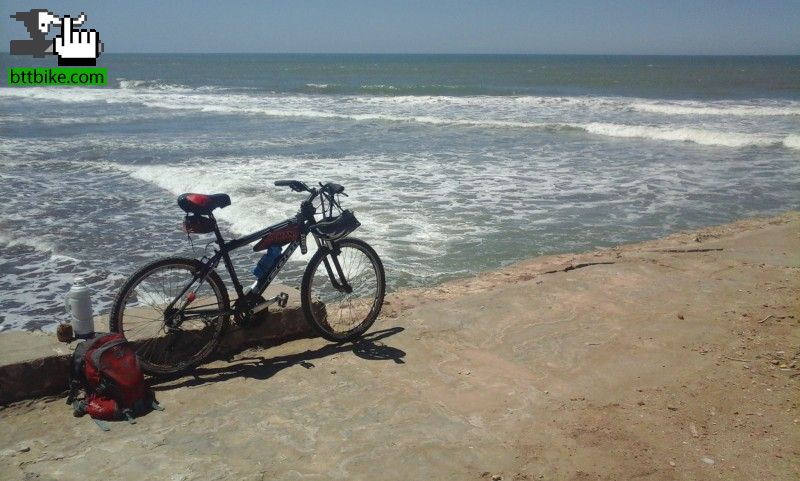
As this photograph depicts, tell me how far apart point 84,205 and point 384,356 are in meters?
7.66

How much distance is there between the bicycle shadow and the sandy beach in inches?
0.7

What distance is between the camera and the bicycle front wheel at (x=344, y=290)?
4.72 metres

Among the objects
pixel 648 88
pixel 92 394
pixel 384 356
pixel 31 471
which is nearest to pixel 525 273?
pixel 384 356

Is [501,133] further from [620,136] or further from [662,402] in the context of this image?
[662,402]

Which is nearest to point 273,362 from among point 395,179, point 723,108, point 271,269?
point 271,269

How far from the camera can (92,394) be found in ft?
12.2

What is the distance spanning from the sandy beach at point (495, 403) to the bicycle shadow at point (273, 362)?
2 cm

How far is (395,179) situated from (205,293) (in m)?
8.09

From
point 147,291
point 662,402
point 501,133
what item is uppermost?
point 501,133

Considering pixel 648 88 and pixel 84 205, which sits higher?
pixel 648 88

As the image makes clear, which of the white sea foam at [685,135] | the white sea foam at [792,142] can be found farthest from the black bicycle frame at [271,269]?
the white sea foam at [792,142]

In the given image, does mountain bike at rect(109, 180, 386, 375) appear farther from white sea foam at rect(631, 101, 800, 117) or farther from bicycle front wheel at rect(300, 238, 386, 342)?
white sea foam at rect(631, 101, 800, 117)

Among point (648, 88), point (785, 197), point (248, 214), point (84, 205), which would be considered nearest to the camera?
point (248, 214)

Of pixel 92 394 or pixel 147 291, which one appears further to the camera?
pixel 147 291
